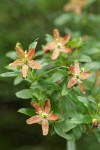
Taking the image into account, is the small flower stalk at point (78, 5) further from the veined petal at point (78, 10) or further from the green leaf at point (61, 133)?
the green leaf at point (61, 133)

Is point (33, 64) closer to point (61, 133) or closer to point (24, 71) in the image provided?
point (24, 71)

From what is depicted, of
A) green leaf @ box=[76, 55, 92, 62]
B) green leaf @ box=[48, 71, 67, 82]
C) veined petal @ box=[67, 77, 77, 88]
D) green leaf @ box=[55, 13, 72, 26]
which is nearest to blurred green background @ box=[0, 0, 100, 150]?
green leaf @ box=[55, 13, 72, 26]

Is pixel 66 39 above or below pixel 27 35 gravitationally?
below

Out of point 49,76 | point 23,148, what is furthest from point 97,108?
point 23,148

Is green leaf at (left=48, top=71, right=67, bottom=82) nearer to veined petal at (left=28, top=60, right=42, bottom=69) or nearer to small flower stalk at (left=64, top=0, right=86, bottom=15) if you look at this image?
veined petal at (left=28, top=60, right=42, bottom=69)

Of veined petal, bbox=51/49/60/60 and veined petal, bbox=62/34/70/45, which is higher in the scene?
veined petal, bbox=62/34/70/45

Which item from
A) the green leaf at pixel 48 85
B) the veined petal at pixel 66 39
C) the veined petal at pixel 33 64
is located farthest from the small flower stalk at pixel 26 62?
the veined petal at pixel 66 39

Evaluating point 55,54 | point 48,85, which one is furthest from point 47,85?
point 55,54

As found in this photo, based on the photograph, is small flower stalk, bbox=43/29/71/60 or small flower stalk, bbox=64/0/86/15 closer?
small flower stalk, bbox=43/29/71/60
